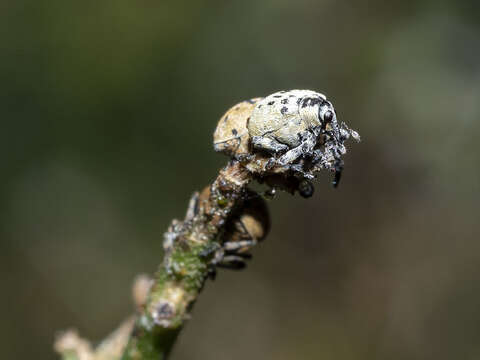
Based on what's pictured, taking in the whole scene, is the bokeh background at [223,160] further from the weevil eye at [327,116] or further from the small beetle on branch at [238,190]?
the weevil eye at [327,116]

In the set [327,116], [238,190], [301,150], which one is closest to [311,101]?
[327,116]

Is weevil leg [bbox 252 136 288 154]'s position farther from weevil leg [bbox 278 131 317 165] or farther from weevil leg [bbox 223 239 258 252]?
weevil leg [bbox 223 239 258 252]

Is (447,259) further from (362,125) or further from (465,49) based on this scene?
(465,49)

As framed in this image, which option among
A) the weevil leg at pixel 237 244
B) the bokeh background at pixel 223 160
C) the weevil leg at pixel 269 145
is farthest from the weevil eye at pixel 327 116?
the bokeh background at pixel 223 160

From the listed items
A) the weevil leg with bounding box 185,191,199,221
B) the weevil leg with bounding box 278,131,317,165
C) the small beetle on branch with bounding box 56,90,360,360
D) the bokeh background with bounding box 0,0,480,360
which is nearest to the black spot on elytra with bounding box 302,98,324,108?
the small beetle on branch with bounding box 56,90,360,360

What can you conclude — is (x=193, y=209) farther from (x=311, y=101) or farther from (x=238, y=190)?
(x=311, y=101)

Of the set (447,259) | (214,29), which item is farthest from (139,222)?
(447,259)
